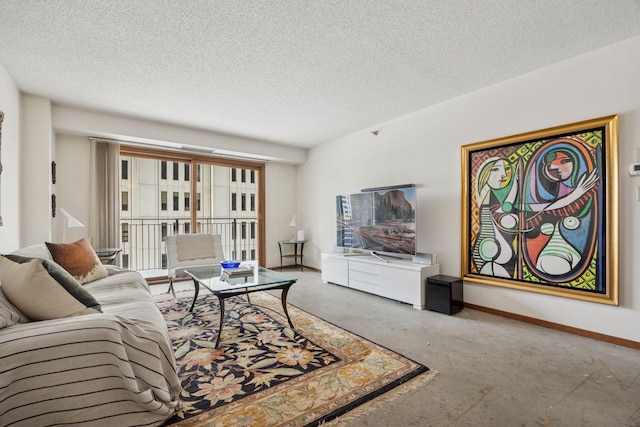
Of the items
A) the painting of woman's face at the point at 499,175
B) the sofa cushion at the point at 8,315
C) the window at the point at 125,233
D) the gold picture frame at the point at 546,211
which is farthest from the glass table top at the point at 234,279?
the window at the point at 125,233

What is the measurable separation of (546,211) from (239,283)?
9.78 ft

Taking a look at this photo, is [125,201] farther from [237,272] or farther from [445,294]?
[445,294]

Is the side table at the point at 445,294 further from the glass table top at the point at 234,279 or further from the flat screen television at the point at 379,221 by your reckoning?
the glass table top at the point at 234,279

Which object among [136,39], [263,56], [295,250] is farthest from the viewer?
[295,250]

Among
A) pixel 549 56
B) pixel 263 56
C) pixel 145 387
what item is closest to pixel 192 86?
pixel 263 56

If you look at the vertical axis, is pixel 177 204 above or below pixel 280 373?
above

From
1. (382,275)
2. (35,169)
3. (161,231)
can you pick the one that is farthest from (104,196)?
(382,275)

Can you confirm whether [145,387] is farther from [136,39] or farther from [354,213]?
[354,213]

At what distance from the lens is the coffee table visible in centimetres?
246

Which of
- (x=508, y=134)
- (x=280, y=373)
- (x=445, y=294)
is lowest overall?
(x=280, y=373)

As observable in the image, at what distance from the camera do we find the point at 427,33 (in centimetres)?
227

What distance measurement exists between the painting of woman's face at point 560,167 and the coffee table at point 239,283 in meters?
2.63

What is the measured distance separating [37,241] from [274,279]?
2992 millimetres

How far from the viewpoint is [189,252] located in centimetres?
384
